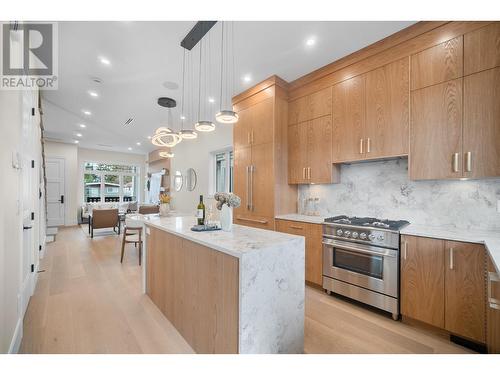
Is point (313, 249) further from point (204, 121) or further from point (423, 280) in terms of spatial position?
point (204, 121)

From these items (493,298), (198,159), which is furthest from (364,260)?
(198,159)

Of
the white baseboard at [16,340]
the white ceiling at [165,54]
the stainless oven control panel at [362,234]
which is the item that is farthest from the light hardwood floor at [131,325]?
the white ceiling at [165,54]

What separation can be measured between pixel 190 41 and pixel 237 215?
8.69ft

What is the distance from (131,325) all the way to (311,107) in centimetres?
346

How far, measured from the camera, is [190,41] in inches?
100

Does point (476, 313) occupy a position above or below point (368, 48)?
below

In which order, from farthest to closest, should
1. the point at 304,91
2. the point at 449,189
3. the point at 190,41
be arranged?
the point at 304,91 < the point at 190,41 < the point at 449,189

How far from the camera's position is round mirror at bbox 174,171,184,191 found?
741 cm

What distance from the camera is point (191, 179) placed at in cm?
685

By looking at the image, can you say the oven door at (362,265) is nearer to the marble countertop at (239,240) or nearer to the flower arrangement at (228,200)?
the marble countertop at (239,240)

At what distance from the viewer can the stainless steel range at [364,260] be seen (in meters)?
2.25
